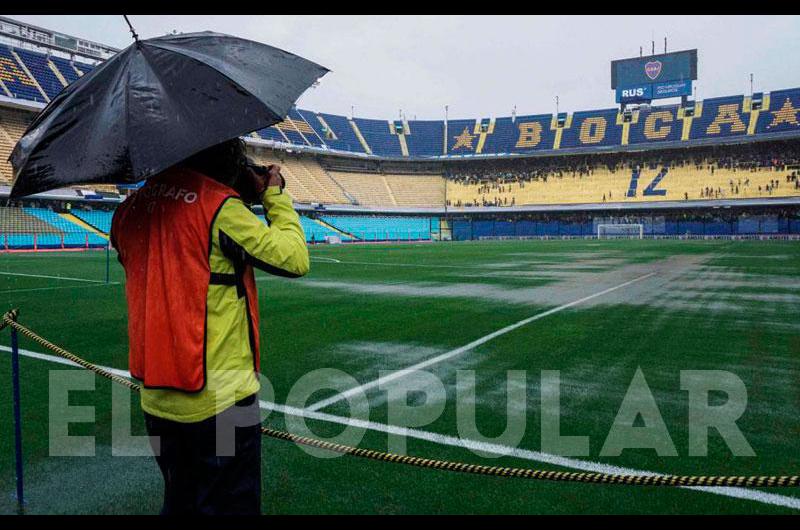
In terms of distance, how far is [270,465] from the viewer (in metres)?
3.91

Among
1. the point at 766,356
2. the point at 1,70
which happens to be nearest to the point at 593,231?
the point at 1,70

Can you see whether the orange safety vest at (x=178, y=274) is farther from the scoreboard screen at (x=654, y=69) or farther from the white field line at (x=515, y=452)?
the scoreboard screen at (x=654, y=69)

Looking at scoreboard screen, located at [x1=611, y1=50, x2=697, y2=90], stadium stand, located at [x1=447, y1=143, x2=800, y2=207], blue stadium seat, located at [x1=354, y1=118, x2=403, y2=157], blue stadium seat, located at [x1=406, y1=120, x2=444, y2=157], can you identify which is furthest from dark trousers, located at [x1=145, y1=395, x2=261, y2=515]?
scoreboard screen, located at [x1=611, y1=50, x2=697, y2=90]

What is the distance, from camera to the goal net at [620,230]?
66.1 m

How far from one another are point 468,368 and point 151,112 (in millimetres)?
4894

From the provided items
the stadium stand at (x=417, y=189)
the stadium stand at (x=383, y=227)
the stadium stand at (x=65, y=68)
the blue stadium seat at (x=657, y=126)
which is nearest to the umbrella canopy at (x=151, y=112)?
the stadium stand at (x=65, y=68)

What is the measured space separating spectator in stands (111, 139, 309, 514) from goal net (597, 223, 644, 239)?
223ft

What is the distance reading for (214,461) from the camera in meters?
2.26

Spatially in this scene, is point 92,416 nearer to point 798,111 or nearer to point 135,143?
point 135,143

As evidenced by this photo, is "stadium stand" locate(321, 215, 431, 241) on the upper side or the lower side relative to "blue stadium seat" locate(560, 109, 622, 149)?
lower

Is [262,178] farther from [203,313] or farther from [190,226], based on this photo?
[203,313]

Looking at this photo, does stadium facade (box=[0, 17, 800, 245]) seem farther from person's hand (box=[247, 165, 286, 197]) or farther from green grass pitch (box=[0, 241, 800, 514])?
person's hand (box=[247, 165, 286, 197])

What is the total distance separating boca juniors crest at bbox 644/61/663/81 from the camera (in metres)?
70.6

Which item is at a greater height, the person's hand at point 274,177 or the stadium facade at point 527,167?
the stadium facade at point 527,167
